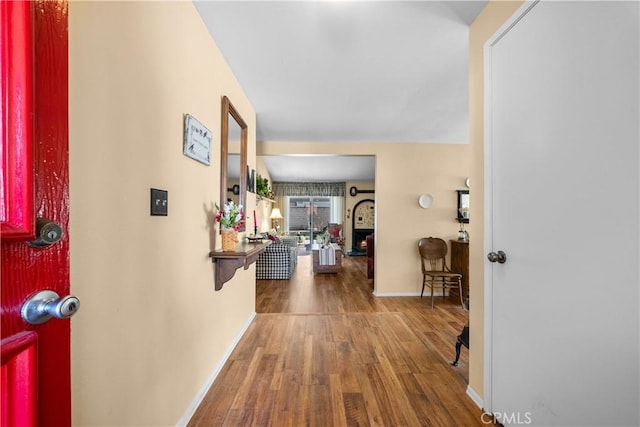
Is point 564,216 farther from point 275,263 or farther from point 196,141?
point 275,263

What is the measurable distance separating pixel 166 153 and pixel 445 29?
1.84m

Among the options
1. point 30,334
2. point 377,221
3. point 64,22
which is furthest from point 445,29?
point 377,221

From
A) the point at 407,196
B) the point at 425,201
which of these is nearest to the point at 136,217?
the point at 407,196

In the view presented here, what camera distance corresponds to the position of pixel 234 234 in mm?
1948

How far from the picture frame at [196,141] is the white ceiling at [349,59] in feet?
2.25

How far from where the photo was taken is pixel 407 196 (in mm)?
4402

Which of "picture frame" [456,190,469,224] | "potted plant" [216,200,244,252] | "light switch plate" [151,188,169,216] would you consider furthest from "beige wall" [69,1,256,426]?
"picture frame" [456,190,469,224]

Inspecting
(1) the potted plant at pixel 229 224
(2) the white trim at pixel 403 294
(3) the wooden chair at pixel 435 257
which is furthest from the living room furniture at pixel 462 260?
(1) the potted plant at pixel 229 224

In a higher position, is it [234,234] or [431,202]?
[431,202]

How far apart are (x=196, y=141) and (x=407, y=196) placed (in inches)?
137

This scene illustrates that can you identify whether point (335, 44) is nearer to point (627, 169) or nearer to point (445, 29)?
point (445, 29)

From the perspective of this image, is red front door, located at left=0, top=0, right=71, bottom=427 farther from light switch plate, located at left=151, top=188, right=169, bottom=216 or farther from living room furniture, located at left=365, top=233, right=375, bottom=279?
living room furniture, located at left=365, top=233, right=375, bottom=279

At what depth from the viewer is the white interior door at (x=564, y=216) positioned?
91 cm

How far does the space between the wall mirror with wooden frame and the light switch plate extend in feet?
2.55
